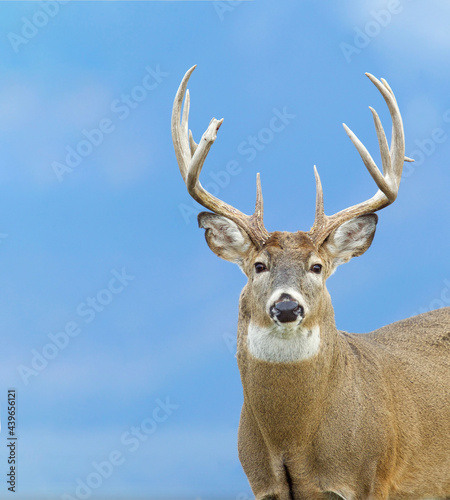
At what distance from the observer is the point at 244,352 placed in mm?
7477

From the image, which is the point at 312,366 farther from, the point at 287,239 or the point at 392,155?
the point at 392,155

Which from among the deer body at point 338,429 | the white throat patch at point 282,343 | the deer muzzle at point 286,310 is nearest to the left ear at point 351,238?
the deer body at point 338,429

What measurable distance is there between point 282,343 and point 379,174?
8.21 feet

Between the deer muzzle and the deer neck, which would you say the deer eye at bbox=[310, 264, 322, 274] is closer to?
the deer neck

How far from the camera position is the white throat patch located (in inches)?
275

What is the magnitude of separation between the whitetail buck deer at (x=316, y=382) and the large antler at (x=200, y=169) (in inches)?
0.5

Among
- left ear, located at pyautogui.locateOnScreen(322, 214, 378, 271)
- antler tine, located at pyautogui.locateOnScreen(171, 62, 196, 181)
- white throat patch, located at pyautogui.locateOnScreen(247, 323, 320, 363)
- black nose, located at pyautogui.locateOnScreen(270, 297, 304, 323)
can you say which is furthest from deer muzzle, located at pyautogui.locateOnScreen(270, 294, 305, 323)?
antler tine, located at pyautogui.locateOnScreen(171, 62, 196, 181)

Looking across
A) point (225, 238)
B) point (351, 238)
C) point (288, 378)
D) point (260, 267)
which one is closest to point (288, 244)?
point (260, 267)

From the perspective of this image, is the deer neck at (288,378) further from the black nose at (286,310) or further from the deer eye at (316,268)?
→ the black nose at (286,310)

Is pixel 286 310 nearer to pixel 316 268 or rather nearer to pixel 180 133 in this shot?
pixel 316 268

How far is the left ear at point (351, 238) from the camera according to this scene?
789cm

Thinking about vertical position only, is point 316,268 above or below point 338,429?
above

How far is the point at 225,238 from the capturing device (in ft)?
25.8

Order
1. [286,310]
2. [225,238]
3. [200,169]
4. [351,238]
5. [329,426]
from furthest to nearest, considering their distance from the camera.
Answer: [200,169], [351,238], [225,238], [329,426], [286,310]
